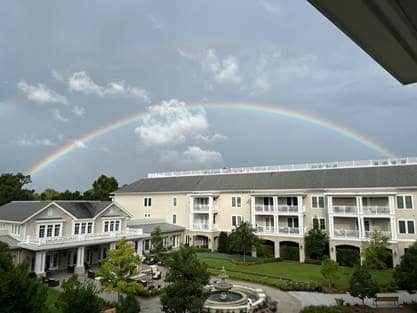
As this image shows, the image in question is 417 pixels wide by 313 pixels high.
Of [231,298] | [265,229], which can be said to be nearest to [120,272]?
[231,298]

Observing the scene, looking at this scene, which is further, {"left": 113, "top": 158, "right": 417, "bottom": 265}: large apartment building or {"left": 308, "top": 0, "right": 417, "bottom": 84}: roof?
{"left": 113, "top": 158, "right": 417, "bottom": 265}: large apartment building

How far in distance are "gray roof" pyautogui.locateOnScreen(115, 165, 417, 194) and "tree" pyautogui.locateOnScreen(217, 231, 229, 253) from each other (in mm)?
5756

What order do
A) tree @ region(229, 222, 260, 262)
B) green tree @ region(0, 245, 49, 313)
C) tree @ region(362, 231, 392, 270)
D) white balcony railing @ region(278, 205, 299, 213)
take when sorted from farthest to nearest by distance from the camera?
white balcony railing @ region(278, 205, 299, 213) → tree @ region(229, 222, 260, 262) → tree @ region(362, 231, 392, 270) → green tree @ region(0, 245, 49, 313)

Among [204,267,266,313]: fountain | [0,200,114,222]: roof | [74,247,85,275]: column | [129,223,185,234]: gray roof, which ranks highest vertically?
[0,200,114,222]: roof

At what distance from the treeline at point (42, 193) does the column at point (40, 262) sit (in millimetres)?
28390

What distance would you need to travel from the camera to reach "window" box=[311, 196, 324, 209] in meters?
33.3

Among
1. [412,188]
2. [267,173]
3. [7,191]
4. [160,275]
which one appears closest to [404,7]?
[160,275]

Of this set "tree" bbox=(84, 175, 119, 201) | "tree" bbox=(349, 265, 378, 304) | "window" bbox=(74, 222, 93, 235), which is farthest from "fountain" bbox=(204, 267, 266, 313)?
"tree" bbox=(84, 175, 119, 201)

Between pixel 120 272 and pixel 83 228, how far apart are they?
44.2ft

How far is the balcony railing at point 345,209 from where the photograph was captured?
3095 centimetres

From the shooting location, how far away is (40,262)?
25.6m

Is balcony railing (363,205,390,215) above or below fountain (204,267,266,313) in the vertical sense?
above

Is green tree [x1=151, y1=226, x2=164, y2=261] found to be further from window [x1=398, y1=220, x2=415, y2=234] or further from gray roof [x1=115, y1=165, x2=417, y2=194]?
window [x1=398, y1=220, x2=415, y2=234]

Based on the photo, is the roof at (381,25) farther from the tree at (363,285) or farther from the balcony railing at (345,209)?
the balcony railing at (345,209)
